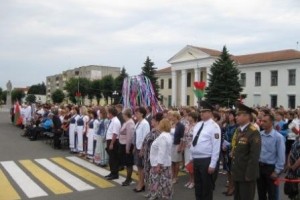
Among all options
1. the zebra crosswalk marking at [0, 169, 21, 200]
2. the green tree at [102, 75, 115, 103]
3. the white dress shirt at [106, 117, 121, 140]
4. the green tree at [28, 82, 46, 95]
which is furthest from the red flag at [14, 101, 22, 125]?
the green tree at [28, 82, 46, 95]

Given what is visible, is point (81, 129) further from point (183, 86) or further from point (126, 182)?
point (183, 86)

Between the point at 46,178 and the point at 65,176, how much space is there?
0.52 m

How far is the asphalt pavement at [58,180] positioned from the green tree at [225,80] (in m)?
34.0

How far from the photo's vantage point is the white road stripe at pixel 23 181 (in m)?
8.04

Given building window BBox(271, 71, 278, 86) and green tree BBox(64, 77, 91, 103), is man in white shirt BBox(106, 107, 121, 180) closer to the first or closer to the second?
building window BBox(271, 71, 278, 86)

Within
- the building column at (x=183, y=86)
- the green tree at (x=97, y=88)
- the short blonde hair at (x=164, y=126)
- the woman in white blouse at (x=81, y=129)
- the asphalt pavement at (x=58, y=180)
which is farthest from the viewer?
the green tree at (x=97, y=88)

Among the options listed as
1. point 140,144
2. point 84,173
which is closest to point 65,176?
point 84,173

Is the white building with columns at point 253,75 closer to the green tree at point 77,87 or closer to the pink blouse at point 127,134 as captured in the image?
the green tree at point 77,87

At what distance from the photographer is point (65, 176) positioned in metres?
9.79

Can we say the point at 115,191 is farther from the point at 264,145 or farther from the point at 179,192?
the point at 264,145

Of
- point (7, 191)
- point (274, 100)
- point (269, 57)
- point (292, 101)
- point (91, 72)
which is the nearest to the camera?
point (7, 191)

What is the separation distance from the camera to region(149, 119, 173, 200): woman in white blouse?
711 cm

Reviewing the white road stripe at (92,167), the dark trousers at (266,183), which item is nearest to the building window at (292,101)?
the white road stripe at (92,167)

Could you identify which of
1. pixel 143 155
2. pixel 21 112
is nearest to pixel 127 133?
pixel 143 155
